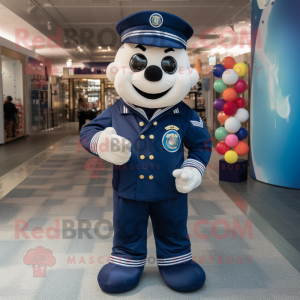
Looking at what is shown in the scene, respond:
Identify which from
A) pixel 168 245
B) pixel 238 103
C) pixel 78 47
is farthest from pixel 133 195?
pixel 78 47

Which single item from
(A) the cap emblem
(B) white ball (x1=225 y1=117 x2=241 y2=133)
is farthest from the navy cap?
(B) white ball (x1=225 y1=117 x2=241 y2=133)

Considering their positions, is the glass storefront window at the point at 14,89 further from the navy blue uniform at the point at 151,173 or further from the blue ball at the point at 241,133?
the navy blue uniform at the point at 151,173

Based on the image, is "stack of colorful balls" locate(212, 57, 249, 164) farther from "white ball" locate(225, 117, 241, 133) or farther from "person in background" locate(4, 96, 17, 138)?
"person in background" locate(4, 96, 17, 138)

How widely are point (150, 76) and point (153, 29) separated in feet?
0.92

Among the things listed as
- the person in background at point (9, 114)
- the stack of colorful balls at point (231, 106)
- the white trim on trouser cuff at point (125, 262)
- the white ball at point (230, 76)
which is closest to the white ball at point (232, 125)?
the stack of colorful balls at point (231, 106)

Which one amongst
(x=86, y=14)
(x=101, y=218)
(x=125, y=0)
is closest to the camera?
(x=101, y=218)

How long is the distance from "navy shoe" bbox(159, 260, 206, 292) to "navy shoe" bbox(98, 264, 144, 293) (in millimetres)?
185

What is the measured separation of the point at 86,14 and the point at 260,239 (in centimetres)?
726

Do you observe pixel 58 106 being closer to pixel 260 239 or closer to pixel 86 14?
pixel 86 14

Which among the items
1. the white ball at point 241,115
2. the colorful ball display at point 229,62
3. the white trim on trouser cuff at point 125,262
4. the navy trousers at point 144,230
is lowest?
the white trim on trouser cuff at point 125,262

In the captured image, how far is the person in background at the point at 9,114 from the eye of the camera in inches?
385

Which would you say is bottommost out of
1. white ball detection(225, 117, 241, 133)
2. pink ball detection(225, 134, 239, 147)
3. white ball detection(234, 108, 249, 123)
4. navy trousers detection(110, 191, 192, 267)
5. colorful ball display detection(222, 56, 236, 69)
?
navy trousers detection(110, 191, 192, 267)

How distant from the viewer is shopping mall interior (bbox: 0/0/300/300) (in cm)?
199

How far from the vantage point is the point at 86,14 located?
8.55 meters
